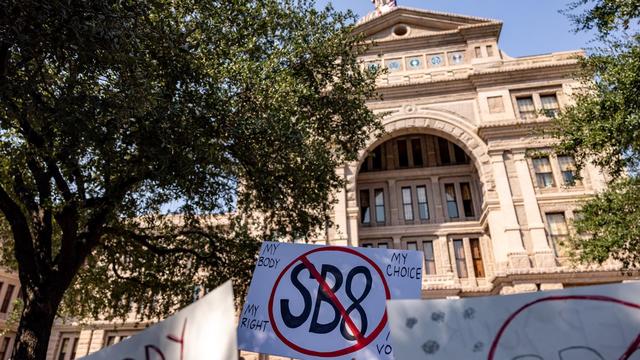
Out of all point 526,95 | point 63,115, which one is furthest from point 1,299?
point 526,95

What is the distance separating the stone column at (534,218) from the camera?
20.3 metres

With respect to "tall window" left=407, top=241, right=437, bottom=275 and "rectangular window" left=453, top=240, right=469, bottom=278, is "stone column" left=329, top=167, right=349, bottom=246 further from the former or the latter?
"rectangular window" left=453, top=240, right=469, bottom=278

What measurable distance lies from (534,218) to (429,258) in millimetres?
6380

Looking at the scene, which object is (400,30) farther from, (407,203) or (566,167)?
(566,167)

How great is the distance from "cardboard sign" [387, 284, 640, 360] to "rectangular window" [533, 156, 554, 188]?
2295cm

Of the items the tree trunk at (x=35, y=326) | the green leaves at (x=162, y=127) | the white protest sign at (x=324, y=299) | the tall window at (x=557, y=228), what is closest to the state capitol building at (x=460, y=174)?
the tall window at (x=557, y=228)

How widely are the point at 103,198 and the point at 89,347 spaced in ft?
74.2

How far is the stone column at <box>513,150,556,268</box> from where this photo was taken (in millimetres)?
20266

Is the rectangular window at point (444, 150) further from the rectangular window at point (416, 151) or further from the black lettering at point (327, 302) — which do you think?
the black lettering at point (327, 302)

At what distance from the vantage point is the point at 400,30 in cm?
2908

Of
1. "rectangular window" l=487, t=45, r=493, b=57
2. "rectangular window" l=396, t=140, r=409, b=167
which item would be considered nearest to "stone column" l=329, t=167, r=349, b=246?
"rectangular window" l=396, t=140, r=409, b=167

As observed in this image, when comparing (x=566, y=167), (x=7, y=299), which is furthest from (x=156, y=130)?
(x=7, y=299)

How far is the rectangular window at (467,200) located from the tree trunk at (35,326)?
23.1 meters

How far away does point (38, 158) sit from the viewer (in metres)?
8.69
